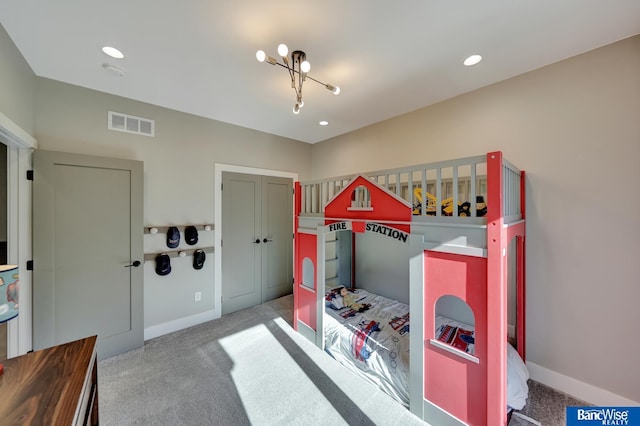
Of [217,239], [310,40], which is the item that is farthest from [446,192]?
[217,239]

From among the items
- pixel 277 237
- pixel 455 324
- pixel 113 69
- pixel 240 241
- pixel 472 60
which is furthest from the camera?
pixel 277 237

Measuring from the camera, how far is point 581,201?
6.42 feet

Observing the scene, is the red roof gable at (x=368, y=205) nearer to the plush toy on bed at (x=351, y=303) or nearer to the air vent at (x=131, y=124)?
the plush toy on bed at (x=351, y=303)

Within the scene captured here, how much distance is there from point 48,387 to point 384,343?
2.18m

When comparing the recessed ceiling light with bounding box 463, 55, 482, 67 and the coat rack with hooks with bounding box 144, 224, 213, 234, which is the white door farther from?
the recessed ceiling light with bounding box 463, 55, 482, 67

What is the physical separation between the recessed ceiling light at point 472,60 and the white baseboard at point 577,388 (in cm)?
271

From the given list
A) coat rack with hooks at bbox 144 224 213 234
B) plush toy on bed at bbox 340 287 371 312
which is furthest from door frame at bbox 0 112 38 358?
plush toy on bed at bbox 340 287 371 312

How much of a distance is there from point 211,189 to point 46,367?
2516 millimetres

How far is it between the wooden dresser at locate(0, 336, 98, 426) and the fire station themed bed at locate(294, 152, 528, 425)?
1857mm

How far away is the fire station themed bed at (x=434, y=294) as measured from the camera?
1519 millimetres

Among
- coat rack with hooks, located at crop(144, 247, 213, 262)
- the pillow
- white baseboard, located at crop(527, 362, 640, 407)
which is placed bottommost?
white baseboard, located at crop(527, 362, 640, 407)

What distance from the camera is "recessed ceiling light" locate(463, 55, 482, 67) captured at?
198 centimetres

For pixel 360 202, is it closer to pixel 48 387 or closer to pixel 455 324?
pixel 455 324

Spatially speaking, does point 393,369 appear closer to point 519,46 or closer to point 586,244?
point 586,244
